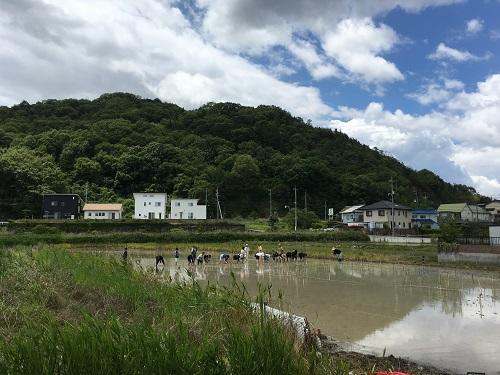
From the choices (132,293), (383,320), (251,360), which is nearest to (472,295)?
(383,320)

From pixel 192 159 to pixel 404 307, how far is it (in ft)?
263

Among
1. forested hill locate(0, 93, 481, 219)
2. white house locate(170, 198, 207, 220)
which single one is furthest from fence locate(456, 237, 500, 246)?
forested hill locate(0, 93, 481, 219)

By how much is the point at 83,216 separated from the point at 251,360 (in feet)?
225

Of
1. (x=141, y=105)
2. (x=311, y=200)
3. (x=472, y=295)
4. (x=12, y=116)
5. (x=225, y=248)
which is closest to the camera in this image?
(x=472, y=295)

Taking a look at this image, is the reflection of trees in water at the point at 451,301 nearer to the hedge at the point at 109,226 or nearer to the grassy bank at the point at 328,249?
the grassy bank at the point at 328,249

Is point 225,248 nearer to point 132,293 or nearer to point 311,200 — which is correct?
point 132,293

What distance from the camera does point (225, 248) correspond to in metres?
41.8

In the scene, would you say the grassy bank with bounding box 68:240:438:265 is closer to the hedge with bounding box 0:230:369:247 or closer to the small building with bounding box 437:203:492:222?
the hedge with bounding box 0:230:369:247

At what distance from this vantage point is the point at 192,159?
9356cm

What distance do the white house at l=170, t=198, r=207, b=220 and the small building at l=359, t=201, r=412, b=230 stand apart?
960 inches

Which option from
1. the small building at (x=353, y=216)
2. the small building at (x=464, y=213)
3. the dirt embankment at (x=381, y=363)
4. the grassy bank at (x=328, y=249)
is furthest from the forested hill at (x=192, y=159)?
the dirt embankment at (x=381, y=363)

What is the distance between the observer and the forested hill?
8212 centimetres

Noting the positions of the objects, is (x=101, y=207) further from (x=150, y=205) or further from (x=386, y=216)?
(x=386, y=216)

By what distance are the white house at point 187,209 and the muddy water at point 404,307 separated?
143 feet
